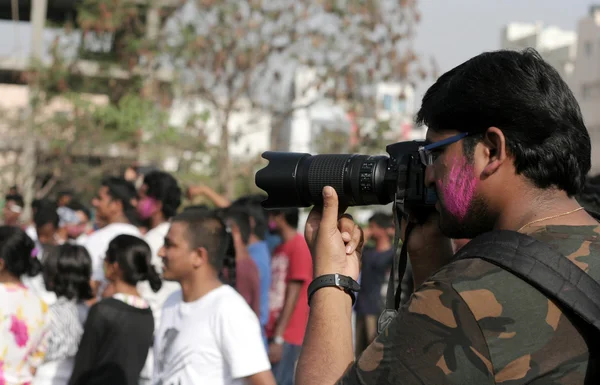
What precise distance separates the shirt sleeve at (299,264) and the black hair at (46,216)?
258 centimetres

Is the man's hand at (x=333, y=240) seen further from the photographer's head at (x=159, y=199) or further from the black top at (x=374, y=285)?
the black top at (x=374, y=285)

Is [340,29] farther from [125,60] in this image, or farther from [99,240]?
[99,240]

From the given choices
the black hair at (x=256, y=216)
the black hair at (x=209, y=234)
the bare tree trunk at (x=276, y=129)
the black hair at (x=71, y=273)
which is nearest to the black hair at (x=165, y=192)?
the black hair at (x=256, y=216)

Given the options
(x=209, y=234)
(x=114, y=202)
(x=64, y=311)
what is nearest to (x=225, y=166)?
(x=114, y=202)

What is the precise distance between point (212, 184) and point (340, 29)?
2.90 m

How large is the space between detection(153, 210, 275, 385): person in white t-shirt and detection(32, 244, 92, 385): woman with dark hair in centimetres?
81

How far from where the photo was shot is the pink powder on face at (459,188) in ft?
6.29

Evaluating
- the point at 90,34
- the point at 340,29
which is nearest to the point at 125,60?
the point at 90,34

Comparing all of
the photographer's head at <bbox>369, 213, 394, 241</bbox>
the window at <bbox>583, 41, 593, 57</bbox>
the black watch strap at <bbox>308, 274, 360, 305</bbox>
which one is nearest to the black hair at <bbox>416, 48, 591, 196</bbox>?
the black watch strap at <bbox>308, 274, 360, 305</bbox>

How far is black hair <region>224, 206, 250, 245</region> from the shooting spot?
6.69 metres

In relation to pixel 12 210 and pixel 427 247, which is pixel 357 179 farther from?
pixel 12 210

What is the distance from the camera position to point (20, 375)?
4.66 metres

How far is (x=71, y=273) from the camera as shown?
5312 millimetres

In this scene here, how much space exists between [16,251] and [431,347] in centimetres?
366
